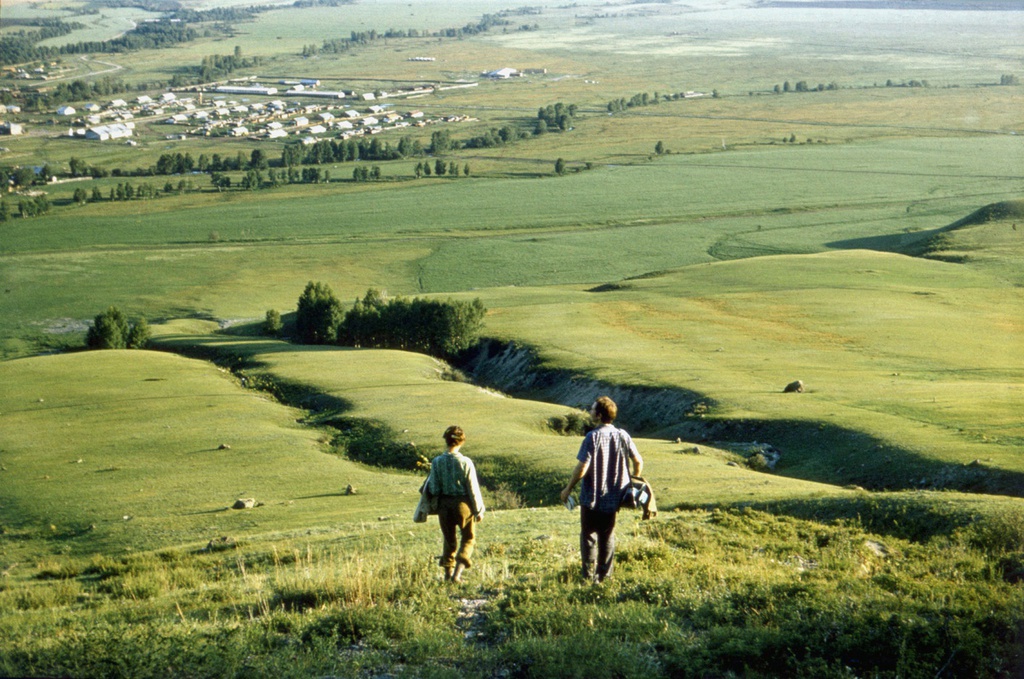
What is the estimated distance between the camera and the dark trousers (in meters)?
16.0

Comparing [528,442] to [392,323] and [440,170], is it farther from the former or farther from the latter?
[440,170]

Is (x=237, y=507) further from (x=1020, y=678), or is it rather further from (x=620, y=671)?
(x=1020, y=678)

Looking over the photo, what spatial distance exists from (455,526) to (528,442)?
79.4 feet

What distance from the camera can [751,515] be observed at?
24188 millimetres

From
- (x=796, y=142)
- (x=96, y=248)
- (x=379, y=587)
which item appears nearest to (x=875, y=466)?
(x=379, y=587)

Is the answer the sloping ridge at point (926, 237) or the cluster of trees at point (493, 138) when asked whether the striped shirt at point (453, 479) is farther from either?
the cluster of trees at point (493, 138)

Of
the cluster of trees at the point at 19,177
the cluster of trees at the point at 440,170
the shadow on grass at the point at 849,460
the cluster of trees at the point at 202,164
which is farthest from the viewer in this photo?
the cluster of trees at the point at 202,164

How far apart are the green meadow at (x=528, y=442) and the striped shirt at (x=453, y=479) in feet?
5.00

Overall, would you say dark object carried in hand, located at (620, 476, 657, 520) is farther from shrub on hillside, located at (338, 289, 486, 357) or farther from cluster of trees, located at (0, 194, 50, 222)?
cluster of trees, located at (0, 194, 50, 222)

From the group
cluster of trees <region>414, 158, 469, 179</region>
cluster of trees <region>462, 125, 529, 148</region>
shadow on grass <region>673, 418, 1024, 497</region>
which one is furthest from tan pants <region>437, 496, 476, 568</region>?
cluster of trees <region>462, 125, 529, 148</region>

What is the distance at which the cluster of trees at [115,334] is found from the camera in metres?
74.6

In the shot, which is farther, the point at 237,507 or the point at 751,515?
the point at 237,507

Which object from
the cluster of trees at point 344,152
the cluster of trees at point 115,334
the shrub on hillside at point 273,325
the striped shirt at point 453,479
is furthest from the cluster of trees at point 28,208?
the striped shirt at point 453,479

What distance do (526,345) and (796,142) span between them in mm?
135271
